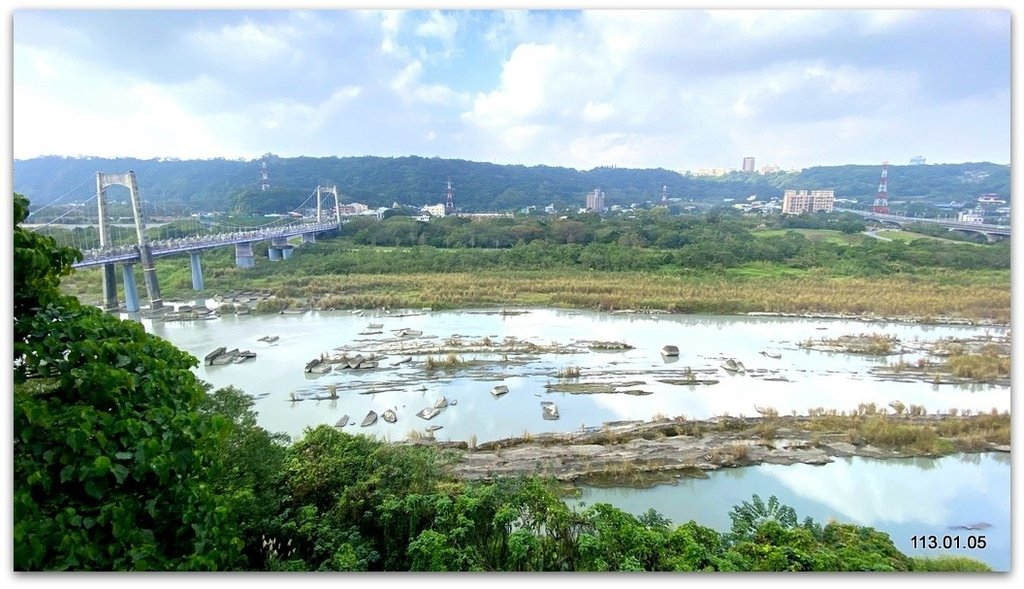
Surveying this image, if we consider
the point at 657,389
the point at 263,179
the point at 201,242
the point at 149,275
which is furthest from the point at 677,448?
the point at 149,275

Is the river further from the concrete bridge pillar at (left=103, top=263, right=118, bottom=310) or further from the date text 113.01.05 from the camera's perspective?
the concrete bridge pillar at (left=103, top=263, right=118, bottom=310)

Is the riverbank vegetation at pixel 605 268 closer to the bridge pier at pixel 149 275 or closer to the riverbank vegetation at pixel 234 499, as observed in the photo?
the bridge pier at pixel 149 275

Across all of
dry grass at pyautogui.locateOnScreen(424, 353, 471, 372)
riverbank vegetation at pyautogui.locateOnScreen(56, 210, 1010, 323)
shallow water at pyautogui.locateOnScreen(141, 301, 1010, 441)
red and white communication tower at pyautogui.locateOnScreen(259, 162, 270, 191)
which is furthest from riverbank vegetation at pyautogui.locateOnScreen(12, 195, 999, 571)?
red and white communication tower at pyautogui.locateOnScreen(259, 162, 270, 191)

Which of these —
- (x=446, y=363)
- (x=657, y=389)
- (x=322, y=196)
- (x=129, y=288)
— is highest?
(x=322, y=196)

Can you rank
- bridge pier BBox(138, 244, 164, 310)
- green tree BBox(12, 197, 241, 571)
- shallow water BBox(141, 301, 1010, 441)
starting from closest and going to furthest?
1. green tree BBox(12, 197, 241, 571)
2. shallow water BBox(141, 301, 1010, 441)
3. bridge pier BBox(138, 244, 164, 310)

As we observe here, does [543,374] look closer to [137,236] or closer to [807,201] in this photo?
[807,201]

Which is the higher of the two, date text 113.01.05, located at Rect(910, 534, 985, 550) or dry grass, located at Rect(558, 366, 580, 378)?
dry grass, located at Rect(558, 366, 580, 378)
